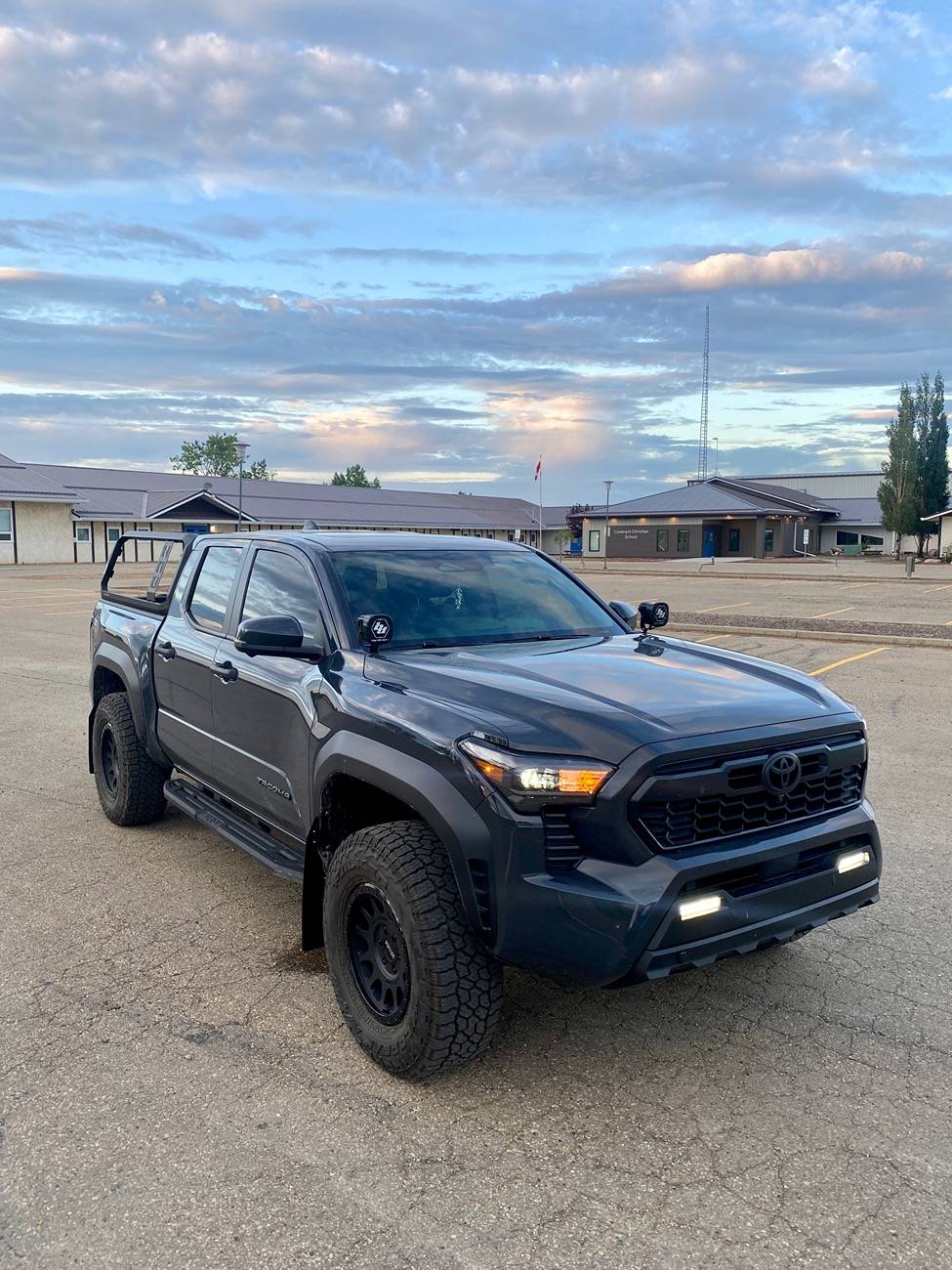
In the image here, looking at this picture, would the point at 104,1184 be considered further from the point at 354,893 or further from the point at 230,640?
the point at 230,640

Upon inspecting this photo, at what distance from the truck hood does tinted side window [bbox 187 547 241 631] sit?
4.60ft

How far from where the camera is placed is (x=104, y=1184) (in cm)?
273

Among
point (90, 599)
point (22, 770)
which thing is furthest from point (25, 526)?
point (22, 770)

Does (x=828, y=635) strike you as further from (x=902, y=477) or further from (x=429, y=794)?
(x=902, y=477)

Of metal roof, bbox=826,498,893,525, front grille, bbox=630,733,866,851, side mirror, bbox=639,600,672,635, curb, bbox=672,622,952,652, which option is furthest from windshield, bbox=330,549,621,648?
metal roof, bbox=826,498,893,525

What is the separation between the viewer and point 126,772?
5.69m

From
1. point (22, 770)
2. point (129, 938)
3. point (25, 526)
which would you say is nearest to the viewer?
point (129, 938)

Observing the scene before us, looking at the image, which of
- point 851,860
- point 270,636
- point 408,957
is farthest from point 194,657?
point 851,860

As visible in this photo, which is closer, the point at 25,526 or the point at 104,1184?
the point at 104,1184

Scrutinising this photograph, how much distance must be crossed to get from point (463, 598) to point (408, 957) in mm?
1796

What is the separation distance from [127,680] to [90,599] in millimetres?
21682

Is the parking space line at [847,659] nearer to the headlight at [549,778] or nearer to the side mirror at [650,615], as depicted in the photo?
the side mirror at [650,615]

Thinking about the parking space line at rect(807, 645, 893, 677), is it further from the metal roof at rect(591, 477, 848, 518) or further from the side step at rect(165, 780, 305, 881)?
the metal roof at rect(591, 477, 848, 518)

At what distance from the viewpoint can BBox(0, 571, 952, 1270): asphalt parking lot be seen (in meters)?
2.53
